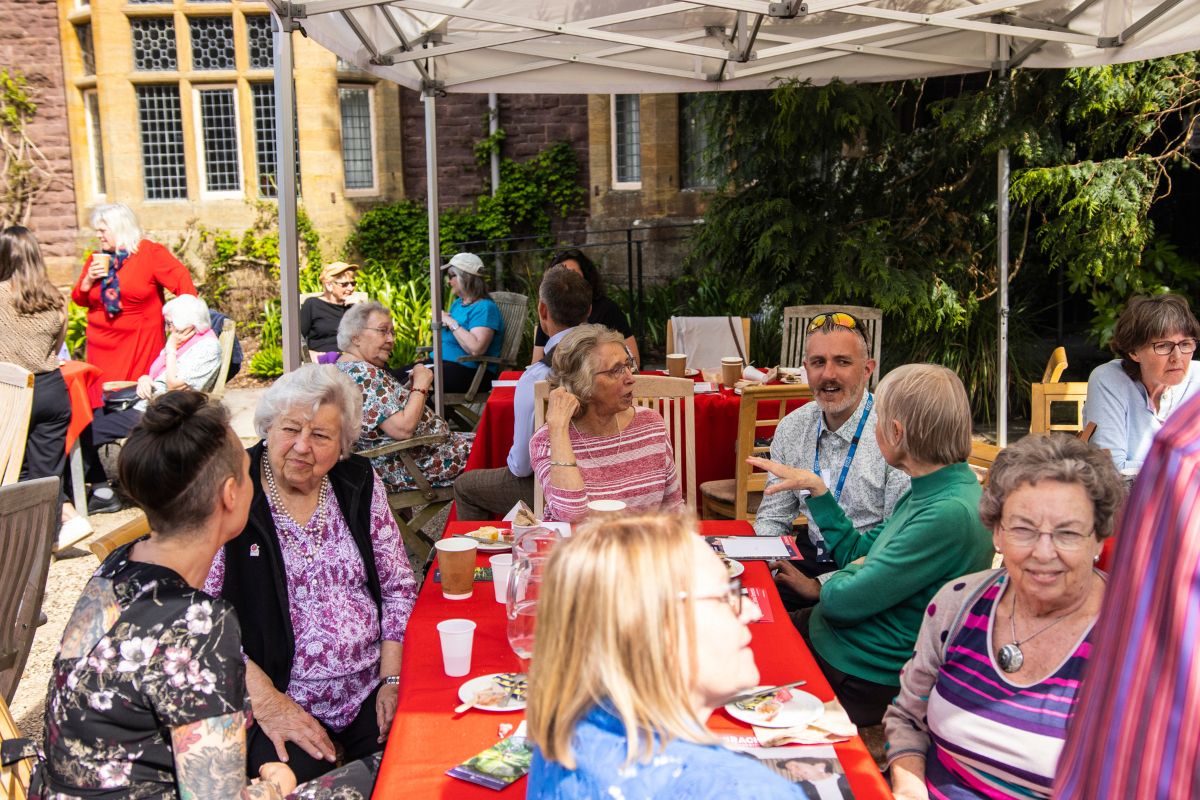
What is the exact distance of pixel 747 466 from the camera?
165 inches

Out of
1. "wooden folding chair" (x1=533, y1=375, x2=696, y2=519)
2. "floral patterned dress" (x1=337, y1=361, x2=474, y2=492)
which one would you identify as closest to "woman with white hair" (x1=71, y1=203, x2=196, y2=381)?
"floral patterned dress" (x1=337, y1=361, x2=474, y2=492)

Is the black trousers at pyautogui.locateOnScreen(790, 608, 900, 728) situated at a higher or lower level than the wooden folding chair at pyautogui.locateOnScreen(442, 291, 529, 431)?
lower

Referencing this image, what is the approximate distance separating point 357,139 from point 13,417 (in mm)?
8648

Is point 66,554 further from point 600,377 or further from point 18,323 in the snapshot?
point 600,377

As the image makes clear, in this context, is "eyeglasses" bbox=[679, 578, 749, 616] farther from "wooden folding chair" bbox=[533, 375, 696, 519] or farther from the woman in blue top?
"wooden folding chair" bbox=[533, 375, 696, 519]

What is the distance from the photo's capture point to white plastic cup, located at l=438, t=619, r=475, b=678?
2.00 metres

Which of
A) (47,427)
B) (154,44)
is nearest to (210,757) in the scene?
(47,427)

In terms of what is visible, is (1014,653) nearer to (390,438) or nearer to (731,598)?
(731,598)

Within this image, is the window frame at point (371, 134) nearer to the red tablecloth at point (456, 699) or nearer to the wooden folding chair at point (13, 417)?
the wooden folding chair at point (13, 417)

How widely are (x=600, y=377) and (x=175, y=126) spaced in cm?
1094

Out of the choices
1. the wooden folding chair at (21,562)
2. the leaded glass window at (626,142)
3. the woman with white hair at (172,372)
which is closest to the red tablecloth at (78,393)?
the woman with white hair at (172,372)

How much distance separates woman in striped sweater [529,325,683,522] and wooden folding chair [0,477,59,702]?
4.36 ft

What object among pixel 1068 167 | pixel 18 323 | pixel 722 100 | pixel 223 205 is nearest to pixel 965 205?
pixel 1068 167

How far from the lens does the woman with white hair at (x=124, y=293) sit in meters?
6.33
